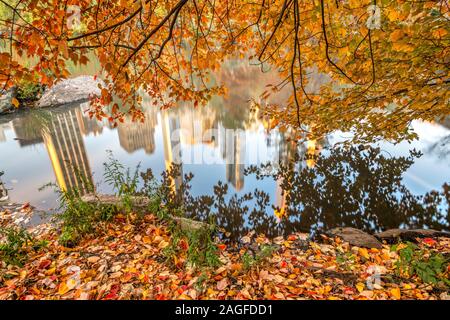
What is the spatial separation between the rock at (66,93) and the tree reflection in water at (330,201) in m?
15.6

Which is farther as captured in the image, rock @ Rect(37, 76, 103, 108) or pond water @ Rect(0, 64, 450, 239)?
rock @ Rect(37, 76, 103, 108)

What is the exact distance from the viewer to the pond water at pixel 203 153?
6432mm

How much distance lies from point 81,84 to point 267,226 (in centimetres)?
2159

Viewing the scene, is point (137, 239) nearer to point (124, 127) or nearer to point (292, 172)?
point (292, 172)

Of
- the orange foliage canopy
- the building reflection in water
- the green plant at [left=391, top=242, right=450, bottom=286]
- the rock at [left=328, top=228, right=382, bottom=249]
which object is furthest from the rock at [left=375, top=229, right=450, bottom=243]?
the building reflection in water

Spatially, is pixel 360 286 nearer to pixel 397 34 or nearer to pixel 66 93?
pixel 397 34

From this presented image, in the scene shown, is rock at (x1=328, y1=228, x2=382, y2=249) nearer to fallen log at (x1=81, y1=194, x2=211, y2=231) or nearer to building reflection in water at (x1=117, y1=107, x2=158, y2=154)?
fallen log at (x1=81, y1=194, x2=211, y2=231)

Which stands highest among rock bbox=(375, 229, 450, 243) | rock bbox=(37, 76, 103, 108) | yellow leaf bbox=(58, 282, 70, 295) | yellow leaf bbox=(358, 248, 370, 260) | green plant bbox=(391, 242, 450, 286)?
rock bbox=(37, 76, 103, 108)

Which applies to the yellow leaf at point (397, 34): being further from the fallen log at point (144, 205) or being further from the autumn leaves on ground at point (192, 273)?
the fallen log at point (144, 205)

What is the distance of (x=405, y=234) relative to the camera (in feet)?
16.2

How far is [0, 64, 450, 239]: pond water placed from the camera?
6.43m

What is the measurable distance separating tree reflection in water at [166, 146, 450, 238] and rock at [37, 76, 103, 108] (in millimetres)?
15558

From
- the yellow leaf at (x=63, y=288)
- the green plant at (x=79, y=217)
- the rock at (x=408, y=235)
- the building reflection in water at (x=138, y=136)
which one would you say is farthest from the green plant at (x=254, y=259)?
the building reflection in water at (x=138, y=136)

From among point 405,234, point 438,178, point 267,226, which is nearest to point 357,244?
point 405,234
